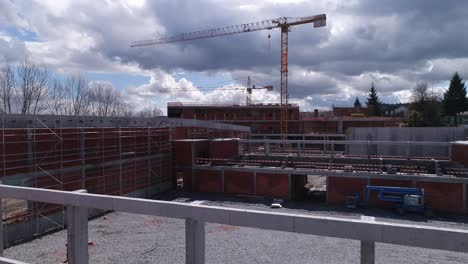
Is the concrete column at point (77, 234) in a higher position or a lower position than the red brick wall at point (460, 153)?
higher

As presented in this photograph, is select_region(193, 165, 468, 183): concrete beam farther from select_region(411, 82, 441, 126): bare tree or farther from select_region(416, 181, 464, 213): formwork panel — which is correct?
select_region(411, 82, 441, 126): bare tree

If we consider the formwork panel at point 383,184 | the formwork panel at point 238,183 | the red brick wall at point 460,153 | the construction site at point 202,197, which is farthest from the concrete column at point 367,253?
the red brick wall at point 460,153

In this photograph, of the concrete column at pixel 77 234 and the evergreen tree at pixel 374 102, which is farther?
the evergreen tree at pixel 374 102

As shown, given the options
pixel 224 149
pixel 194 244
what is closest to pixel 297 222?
pixel 194 244

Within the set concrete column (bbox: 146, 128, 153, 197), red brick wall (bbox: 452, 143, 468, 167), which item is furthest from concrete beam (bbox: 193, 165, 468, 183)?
concrete column (bbox: 146, 128, 153, 197)

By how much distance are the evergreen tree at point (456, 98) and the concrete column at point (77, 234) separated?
2535 inches

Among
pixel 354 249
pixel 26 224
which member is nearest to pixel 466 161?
pixel 354 249

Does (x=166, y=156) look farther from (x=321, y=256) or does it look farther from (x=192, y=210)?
(x=192, y=210)

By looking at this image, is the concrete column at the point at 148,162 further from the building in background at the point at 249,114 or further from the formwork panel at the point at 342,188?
the building in background at the point at 249,114

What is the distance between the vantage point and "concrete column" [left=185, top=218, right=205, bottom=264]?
2.20m

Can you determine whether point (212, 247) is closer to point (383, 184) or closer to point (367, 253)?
point (367, 253)

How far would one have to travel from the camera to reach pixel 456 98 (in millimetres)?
56438

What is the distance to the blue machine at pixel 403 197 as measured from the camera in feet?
53.7

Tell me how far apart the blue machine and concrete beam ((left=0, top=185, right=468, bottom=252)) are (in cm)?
1647
